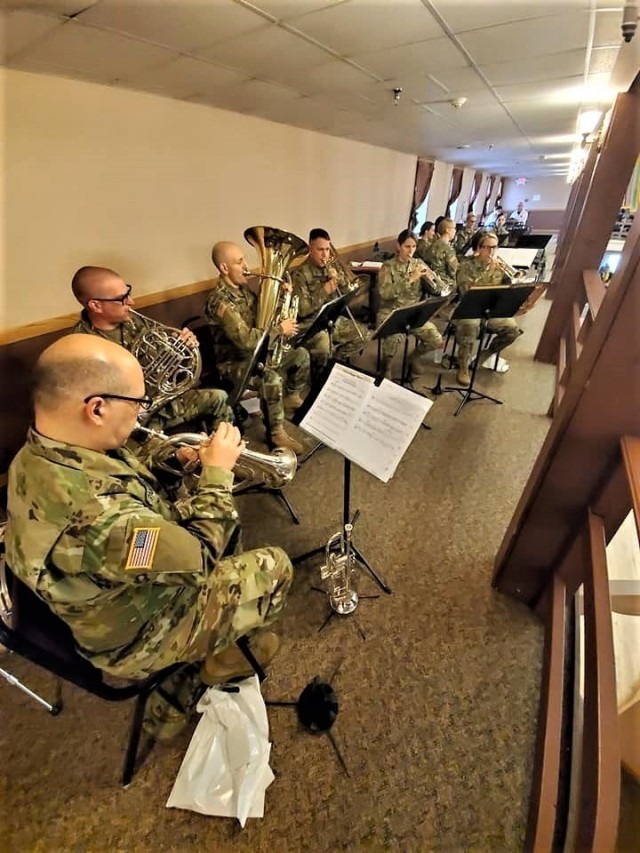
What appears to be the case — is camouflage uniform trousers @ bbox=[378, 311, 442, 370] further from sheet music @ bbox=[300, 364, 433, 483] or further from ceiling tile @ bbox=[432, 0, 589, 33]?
sheet music @ bbox=[300, 364, 433, 483]

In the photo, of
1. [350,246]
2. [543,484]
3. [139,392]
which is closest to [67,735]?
[139,392]

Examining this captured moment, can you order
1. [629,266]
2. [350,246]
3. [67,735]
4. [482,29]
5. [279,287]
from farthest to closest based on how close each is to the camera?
[350,246] < [279,287] < [482,29] < [67,735] < [629,266]

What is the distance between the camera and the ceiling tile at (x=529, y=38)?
1.98 m

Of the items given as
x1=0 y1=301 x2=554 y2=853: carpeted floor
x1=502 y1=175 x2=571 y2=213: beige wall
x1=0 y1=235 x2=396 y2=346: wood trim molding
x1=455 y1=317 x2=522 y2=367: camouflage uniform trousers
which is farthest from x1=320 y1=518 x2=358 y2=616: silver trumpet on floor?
x1=502 y1=175 x2=571 y2=213: beige wall

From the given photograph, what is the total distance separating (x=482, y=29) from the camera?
2.04 m

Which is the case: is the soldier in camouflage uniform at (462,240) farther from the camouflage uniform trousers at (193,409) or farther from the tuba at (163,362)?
the tuba at (163,362)

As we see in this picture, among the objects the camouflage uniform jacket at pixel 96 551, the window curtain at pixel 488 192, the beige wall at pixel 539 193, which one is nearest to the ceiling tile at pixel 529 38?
the camouflage uniform jacket at pixel 96 551

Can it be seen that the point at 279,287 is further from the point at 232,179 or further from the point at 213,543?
the point at 213,543

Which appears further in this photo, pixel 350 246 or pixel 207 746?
pixel 350 246

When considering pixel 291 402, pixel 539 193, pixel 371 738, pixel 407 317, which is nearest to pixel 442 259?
pixel 407 317

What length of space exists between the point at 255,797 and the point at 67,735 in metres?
0.78

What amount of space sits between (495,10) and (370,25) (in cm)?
56

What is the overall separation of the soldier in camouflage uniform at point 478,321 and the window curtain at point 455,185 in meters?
7.71

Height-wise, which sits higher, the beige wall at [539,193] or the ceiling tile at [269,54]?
the ceiling tile at [269,54]
